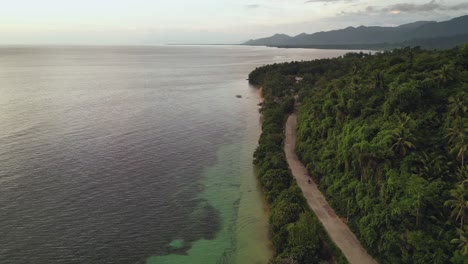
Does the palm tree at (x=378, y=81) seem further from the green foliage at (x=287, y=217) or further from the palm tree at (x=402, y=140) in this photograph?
the green foliage at (x=287, y=217)

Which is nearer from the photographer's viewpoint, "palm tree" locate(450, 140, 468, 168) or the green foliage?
"palm tree" locate(450, 140, 468, 168)

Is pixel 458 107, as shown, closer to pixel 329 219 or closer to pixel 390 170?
pixel 390 170

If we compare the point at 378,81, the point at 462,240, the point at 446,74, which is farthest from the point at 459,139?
the point at 378,81

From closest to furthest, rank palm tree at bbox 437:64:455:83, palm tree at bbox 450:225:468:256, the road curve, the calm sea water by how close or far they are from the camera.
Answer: palm tree at bbox 450:225:468:256 → the road curve → the calm sea water → palm tree at bbox 437:64:455:83

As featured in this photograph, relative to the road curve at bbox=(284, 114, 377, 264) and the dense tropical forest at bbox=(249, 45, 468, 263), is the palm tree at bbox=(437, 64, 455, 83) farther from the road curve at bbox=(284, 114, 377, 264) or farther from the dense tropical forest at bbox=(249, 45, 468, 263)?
the road curve at bbox=(284, 114, 377, 264)

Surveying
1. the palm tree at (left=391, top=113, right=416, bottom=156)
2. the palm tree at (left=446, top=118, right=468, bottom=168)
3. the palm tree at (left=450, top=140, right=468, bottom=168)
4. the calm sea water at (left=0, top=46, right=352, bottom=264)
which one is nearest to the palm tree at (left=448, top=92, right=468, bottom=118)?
the palm tree at (left=446, top=118, right=468, bottom=168)
